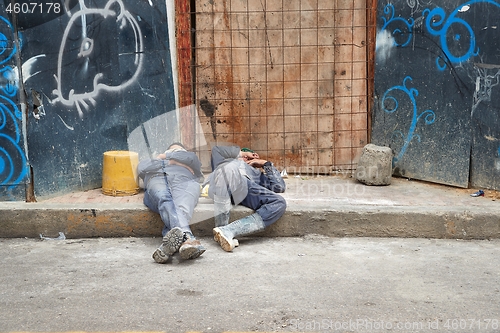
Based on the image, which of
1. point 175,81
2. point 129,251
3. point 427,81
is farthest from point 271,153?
point 129,251

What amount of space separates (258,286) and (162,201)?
1.38m

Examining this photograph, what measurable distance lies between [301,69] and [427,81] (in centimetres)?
133

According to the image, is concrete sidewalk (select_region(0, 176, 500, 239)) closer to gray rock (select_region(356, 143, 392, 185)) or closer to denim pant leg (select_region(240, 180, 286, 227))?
denim pant leg (select_region(240, 180, 286, 227))

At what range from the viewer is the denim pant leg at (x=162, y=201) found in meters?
5.00

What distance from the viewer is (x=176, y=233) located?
4688 mm

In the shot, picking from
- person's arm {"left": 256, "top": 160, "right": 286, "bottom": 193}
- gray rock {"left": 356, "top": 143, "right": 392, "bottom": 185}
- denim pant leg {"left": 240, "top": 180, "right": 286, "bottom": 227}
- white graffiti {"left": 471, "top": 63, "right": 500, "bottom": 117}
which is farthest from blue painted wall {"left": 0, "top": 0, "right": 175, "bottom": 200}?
white graffiti {"left": 471, "top": 63, "right": 500, "bottom": 117}

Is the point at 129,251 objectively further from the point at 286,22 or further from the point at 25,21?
the point at 286,22

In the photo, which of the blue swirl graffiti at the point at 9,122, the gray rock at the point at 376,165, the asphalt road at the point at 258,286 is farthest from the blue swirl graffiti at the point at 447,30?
the blue swirl graffiti at the point at 9,122

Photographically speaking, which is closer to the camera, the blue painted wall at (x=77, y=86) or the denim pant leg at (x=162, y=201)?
the denim pant leg at (x=162, y=201)

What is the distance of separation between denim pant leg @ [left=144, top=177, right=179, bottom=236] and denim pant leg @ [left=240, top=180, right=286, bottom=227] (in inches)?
27.9

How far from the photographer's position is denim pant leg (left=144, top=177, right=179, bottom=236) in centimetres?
500

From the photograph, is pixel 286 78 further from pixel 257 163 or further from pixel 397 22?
pixel 397 22

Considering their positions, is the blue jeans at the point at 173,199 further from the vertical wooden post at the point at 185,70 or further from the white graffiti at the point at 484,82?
the white graffiti at the point at 484,82

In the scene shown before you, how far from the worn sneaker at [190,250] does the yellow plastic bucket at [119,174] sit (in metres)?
1.33
